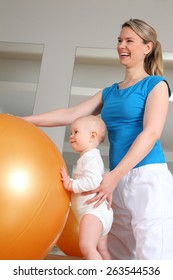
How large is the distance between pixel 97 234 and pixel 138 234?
0.17m

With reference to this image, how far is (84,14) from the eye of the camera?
336 centimetres

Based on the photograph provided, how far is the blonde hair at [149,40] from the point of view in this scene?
61.0 inches

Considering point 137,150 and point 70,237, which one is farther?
point 70,237

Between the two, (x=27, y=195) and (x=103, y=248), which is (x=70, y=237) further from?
(x=27, y=195)

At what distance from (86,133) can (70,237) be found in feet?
1.80

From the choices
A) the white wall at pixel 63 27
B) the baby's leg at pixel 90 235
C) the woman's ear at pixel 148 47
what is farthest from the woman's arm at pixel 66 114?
the white wall at pixel 63 27

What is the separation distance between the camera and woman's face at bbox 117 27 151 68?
1540 mm

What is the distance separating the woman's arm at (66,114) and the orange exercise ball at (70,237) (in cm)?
40

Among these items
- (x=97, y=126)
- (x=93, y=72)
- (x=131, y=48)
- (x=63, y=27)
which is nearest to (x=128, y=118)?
(x=97, y=126)

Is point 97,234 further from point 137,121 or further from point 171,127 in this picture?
point 171,127

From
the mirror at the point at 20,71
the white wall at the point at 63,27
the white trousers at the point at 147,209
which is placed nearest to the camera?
the white trousers at the point at 147,209

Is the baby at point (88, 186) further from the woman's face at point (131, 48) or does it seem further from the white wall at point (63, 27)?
the white wall at point (63, 27)

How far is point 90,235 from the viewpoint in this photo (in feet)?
3.99
